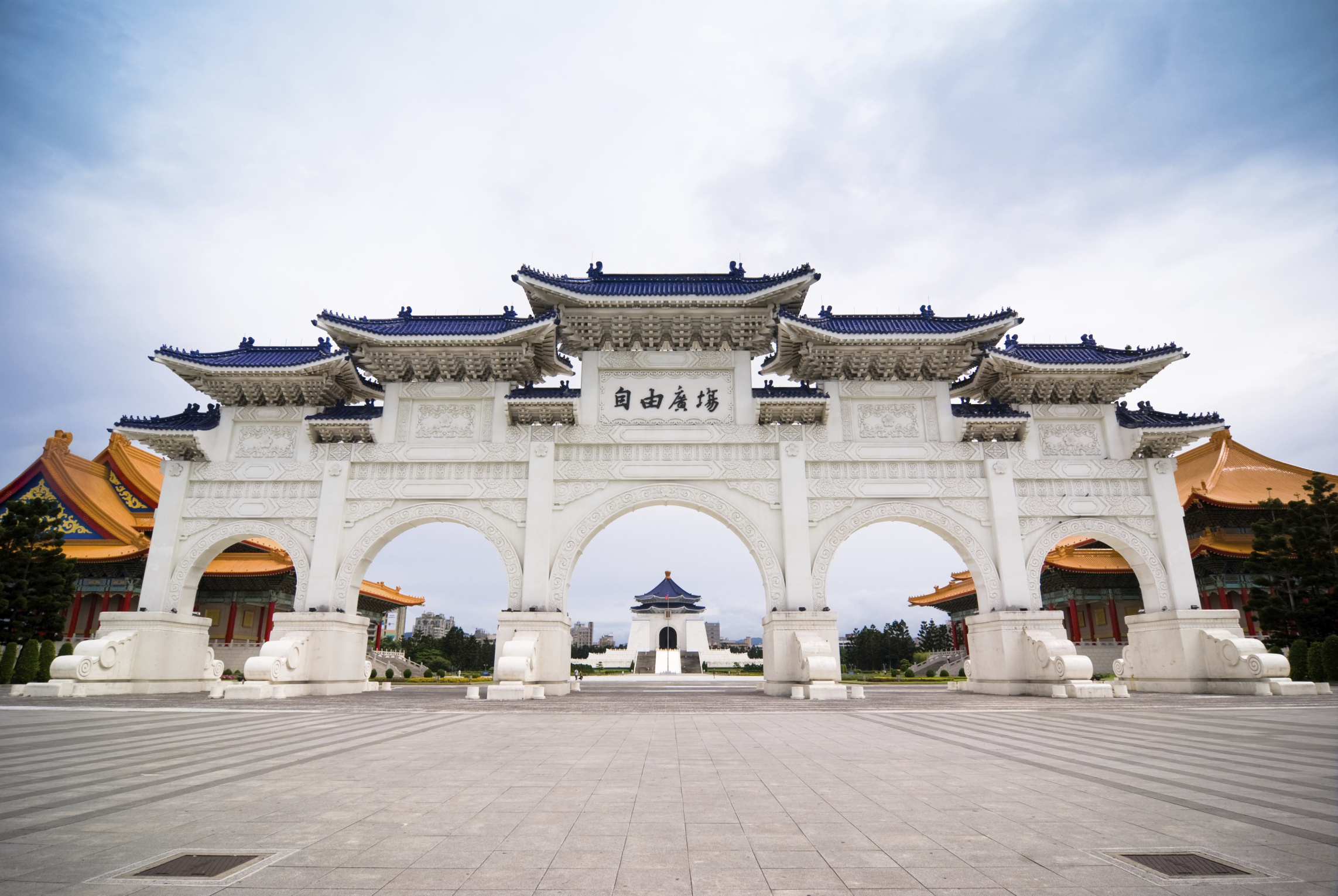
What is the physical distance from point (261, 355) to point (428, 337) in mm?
4772

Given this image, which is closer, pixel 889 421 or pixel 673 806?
pixel 673 806

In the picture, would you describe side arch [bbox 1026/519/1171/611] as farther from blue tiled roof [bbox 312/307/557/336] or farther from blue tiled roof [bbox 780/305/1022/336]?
blue tiled roof [bbox 312/307/557/336]

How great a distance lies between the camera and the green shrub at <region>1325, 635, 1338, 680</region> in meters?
16.0

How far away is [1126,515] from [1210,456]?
1150 cm

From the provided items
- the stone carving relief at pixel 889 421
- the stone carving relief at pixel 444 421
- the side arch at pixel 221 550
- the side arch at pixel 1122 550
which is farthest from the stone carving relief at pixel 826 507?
the side arch at pixel 221 550

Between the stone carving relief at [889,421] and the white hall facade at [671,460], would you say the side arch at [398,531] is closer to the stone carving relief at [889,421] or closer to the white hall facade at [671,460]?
the white hall facade at [671,460]

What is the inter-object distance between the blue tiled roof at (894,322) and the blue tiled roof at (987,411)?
6.36 ft

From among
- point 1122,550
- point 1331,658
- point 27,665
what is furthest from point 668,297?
point 1331,658

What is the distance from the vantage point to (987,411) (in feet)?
56.8

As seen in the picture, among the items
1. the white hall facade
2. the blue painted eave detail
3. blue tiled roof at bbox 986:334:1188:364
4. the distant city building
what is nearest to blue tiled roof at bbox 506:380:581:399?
the white hall facade

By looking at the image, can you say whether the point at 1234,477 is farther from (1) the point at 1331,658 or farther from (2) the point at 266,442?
(2) the point at 266,442

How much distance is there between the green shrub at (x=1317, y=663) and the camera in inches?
636

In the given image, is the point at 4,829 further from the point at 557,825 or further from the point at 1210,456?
the point at 1210,456

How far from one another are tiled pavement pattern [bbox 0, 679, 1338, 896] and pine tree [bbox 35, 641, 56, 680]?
33.4 ft
